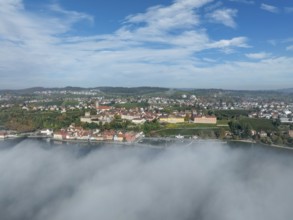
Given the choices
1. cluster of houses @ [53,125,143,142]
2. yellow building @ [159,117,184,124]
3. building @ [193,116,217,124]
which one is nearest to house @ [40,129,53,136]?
cluster of houses @ [53,125,143,142]

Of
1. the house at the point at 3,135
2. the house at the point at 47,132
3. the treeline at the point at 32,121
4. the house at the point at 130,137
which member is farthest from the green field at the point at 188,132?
the house at the point at 3,135

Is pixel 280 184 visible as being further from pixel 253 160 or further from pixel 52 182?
pixel 52 182

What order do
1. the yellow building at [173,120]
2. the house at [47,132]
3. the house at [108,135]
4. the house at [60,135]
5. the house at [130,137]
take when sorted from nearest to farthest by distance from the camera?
the house at [130,137] < the house at [108,135] < the house at [60,135] < the house at [47,132] < the yellow building at [173,120]

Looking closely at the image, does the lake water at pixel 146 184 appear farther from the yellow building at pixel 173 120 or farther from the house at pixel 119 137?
the yellow building at pixel 173 120

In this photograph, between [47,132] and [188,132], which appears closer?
[188,132]

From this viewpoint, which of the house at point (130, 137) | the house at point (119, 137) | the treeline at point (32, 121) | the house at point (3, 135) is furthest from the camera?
the treeline at point (32, 121)

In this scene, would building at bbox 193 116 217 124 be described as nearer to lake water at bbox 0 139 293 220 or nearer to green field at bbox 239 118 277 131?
green field at bbox 239 118 277 131

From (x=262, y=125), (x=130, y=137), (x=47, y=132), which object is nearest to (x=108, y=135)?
(x=130, y=137)

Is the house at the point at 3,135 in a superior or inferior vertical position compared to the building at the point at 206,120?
inferior

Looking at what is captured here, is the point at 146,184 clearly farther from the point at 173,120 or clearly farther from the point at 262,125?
the point at 173,120

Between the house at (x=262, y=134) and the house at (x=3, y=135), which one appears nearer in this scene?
the house at (x=262, y=134)
